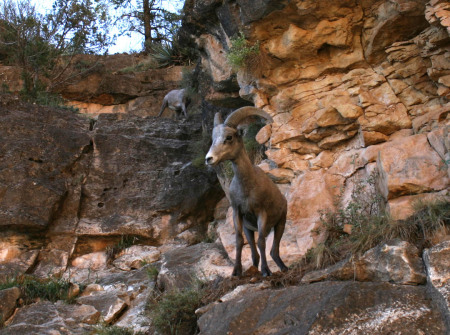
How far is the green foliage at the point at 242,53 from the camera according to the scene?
10.2 m

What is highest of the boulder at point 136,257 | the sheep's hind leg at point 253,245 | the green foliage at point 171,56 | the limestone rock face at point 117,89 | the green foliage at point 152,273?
the green foliage at point 171,56

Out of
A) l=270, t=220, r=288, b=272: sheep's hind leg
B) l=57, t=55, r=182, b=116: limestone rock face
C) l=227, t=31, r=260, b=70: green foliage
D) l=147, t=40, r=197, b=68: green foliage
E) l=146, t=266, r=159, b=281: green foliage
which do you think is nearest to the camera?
l=270, t=220, r=288, b=272: sheep's hind leg

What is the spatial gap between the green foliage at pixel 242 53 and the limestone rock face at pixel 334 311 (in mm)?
5673

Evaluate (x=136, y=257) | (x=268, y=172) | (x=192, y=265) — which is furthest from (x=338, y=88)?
(x=136, y=257)

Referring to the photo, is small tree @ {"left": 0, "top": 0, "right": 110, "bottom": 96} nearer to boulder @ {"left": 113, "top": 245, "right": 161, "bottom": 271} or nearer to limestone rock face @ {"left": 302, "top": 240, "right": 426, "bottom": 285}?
boulder @ {"left": 113, "top": 245, "right": 161, "bottom": 271}

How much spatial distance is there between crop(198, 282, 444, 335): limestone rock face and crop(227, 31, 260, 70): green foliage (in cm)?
567

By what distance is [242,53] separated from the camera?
1019 cm


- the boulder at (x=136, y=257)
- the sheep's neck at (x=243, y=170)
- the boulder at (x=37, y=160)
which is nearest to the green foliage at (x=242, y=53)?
the sheep's neck at (x=243, y=170)

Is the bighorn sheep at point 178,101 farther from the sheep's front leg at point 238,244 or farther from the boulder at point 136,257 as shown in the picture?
the sheep's front leg at point 238,244

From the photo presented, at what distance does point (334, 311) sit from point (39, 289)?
6.64m

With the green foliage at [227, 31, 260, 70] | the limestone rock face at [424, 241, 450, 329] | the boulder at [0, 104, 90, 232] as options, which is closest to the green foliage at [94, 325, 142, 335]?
the boulder at [0, 104, 90, 232]

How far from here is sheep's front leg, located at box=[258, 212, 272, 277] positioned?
718cm

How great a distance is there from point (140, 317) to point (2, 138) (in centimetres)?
649

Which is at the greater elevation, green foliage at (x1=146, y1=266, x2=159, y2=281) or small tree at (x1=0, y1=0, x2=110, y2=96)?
small tree at (x1=0, y1=0, x2=110, y2=96)
